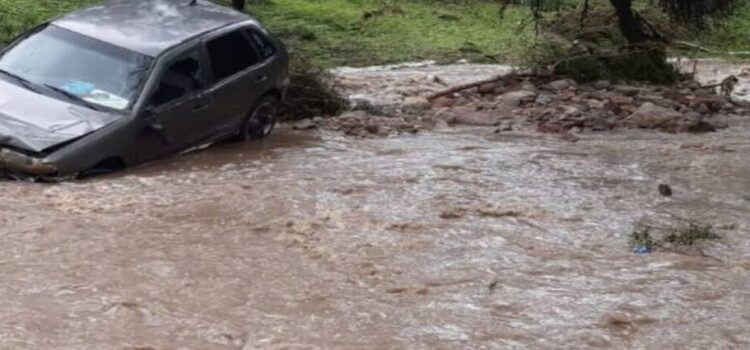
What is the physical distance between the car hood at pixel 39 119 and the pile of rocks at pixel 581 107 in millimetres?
6196

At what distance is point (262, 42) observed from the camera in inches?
478

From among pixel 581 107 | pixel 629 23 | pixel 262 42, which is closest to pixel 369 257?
pixel 262 42

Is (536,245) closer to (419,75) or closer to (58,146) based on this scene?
(58,146)

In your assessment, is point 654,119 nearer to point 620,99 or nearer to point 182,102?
point 620,99

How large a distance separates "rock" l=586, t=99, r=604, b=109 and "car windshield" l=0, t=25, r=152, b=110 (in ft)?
24.5

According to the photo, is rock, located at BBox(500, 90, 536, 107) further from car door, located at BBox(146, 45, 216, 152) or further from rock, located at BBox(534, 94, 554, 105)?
car door, located at BBox(146, 45, 216, 152)

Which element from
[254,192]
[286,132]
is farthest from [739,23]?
[254,192]

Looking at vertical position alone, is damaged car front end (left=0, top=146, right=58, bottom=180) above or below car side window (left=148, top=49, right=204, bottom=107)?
below

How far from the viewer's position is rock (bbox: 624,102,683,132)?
586 inches

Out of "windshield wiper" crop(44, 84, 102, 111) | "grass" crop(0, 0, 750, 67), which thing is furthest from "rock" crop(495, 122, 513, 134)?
"grass" crop(0, 0, 750, 67)

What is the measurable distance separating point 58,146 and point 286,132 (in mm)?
4428

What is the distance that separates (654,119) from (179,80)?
6.95 meters

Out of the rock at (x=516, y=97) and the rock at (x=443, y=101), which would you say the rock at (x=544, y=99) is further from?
the rock at (x=443, y=101)

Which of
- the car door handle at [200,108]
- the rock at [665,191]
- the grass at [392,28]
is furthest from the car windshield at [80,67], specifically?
the grass at [392,28]
